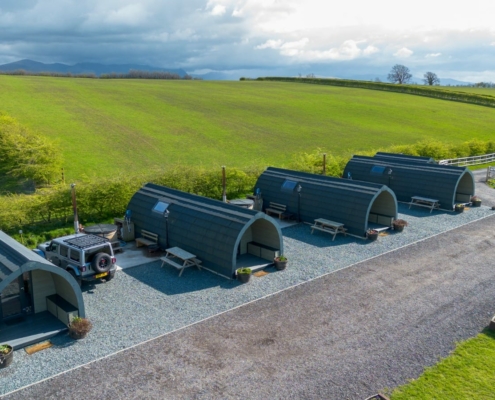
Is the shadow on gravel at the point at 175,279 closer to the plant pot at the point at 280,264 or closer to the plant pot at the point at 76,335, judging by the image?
the plant pot at the point at 280,264

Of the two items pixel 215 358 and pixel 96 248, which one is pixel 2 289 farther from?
pixel 215 358

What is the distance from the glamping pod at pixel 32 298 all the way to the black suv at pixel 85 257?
1.79 meters

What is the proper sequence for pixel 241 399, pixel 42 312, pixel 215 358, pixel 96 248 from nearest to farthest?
pixel 241 399, pixel 215 358, pixel 42 312, pixel 96 248

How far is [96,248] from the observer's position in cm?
1617

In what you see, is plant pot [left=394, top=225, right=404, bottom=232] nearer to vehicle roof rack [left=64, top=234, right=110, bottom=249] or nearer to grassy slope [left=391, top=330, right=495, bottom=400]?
grassy slope [left=391, top=330, right=495, bottom=400]

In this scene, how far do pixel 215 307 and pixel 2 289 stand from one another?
20.6ft

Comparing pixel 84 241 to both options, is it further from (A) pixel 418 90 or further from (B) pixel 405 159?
(A) pixel 418 90

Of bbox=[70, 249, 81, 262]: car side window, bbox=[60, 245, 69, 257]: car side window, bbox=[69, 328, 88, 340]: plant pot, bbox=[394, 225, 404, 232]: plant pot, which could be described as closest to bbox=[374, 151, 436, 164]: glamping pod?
bbox=[394, 225, 404, 232]: plant pot

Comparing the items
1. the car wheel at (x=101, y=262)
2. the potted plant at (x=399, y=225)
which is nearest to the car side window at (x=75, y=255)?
the car wheel at (x=101, y=262)

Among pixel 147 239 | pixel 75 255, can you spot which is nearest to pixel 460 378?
pixel 75 255

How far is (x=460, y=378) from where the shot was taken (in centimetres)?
1099

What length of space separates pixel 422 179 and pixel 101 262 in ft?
Answer: 67.9

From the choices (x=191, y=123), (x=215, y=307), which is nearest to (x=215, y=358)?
(x=215, y=307)

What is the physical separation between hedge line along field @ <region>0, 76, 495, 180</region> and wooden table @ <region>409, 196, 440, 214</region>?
1537cm
